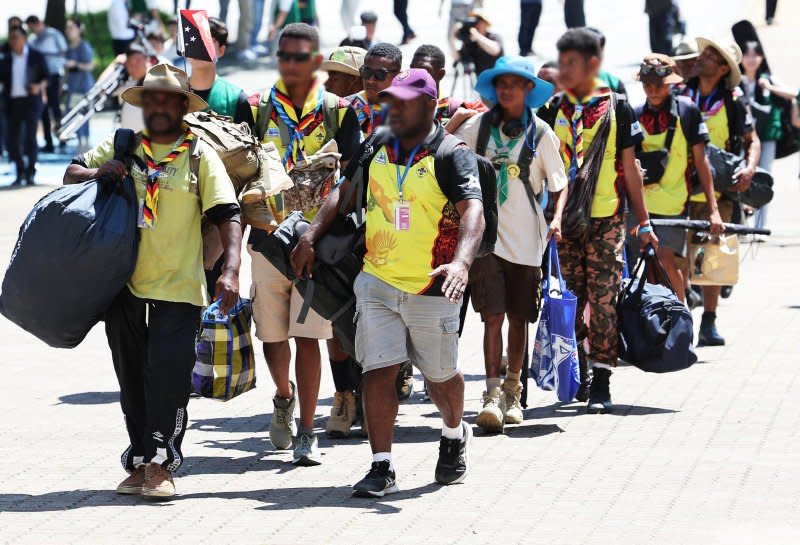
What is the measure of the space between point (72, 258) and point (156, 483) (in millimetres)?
1039

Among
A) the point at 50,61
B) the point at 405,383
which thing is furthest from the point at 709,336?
the point at 50,61

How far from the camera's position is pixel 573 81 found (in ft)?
29.0

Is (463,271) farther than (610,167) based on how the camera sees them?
No

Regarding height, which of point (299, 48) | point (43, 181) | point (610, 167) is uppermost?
point (299, 48)

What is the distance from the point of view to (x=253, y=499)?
6941 millimetres

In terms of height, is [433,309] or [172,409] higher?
[433,309]

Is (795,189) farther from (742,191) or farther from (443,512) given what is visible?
(443,512)

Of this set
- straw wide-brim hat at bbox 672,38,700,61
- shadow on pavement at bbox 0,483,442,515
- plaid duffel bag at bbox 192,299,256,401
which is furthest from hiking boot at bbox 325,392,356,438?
straw wide-brim hat at bbox 672,38,700,61

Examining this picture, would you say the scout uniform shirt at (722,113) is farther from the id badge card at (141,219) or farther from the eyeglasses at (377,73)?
the id badge card at (141,219)

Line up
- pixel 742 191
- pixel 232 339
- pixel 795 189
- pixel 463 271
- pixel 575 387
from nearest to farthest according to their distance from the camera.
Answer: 1. pixel 463 271
2. pixel 232 339
3. pixel 575 387
4. pixel 742 191
5. pixel 795 189

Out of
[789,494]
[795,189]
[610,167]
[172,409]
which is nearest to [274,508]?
[172,409]

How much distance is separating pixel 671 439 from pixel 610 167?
5.41ft

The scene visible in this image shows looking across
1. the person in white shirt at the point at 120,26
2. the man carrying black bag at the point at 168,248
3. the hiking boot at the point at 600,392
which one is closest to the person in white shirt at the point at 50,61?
the person in white shirt at the point at 120,26

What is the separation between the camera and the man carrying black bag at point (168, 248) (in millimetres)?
6785
